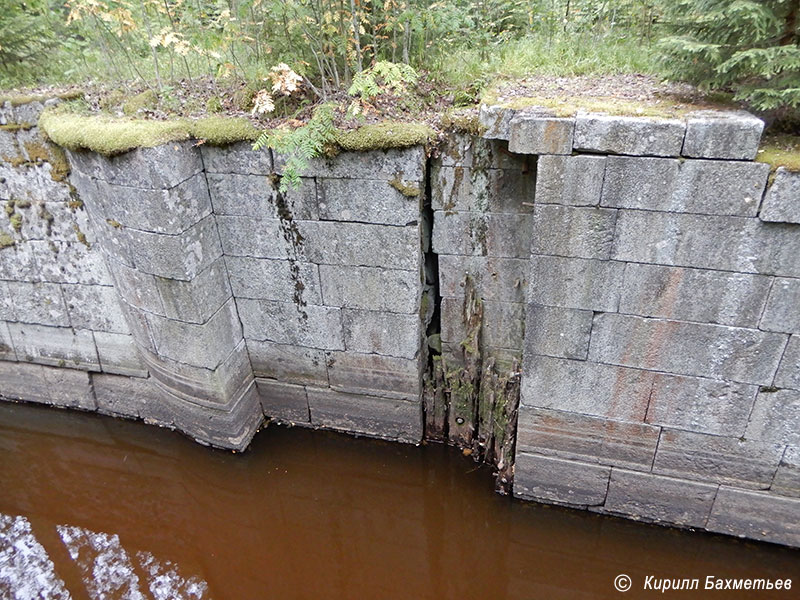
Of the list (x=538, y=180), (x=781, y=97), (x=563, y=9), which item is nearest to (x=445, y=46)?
(x=563, y=9)

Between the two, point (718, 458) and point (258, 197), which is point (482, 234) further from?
point (718, 458)

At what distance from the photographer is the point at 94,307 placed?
215 inches

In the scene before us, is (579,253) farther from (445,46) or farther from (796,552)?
(796,552)

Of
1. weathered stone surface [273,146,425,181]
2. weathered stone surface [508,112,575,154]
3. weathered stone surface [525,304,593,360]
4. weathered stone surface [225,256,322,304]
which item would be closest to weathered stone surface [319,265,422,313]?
weathered stone surface [225,256,322,304]

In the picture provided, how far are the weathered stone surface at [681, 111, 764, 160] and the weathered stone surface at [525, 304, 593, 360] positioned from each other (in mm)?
1255

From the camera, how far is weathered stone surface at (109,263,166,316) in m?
4.63

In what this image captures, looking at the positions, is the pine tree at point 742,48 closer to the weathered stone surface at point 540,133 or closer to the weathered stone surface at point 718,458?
the weathered stone surface at point 540,133

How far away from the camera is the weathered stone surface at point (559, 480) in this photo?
4539 mm

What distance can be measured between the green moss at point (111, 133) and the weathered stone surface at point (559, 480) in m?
3.81

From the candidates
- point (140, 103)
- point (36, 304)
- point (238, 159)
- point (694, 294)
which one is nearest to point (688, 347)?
point (694, 294)

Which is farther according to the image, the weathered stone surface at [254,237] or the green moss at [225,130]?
the weathered stone surface at [254,237]

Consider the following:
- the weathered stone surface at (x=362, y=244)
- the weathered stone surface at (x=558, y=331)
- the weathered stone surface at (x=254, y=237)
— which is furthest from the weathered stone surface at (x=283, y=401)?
the weathered stone surface at (x=558, y=331)

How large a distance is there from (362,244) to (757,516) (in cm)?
377

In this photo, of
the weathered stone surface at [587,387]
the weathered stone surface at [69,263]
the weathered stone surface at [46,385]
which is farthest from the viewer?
the weathered stone surface at [46,385]
